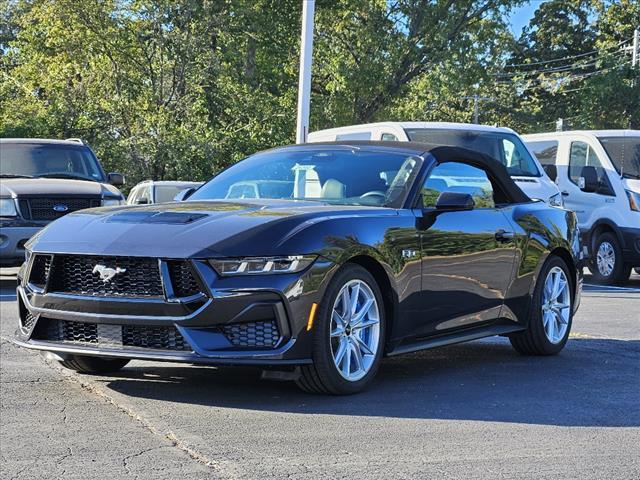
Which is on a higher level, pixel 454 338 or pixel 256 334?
pixel 256 334

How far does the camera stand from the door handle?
7422 mm

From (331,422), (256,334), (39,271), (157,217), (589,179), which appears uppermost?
(157,217)

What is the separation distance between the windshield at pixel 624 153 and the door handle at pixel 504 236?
8328mm

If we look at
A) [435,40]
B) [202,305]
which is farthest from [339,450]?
[435,40]

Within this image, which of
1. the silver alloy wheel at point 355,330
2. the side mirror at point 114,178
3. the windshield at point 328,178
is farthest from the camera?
the side mirror at point 114,178

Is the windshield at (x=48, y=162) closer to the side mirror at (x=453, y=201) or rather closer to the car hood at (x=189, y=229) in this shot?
the car hood at (x=189, y=229)

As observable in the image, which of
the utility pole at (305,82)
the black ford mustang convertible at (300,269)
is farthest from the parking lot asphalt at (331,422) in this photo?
the utility pole at (305,82)

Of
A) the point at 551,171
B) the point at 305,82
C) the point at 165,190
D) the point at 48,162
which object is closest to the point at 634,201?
the point at 551,171

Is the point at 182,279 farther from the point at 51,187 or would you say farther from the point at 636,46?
the point at 636,46

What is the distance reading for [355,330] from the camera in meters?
6.21

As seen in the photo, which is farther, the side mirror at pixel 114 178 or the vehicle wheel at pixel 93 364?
the side mirror at pixel 114 178

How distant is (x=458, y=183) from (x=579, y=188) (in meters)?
8.97

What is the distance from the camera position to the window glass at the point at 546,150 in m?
16.7

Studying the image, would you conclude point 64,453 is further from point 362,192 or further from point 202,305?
point 362,192
